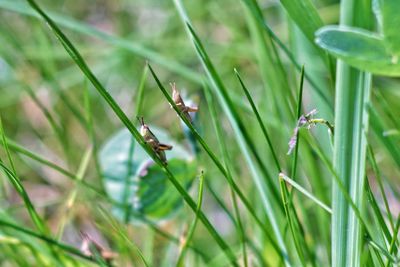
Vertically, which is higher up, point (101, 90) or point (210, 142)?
point (101, 90)

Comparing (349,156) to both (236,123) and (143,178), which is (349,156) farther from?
(143,178)

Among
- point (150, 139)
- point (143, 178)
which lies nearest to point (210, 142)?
point (143, 178)

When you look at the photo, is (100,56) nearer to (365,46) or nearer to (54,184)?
(54,184)

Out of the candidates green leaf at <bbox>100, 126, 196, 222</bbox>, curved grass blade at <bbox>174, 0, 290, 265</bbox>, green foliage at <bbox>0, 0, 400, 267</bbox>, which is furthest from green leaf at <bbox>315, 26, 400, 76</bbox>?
green leaf at <bbox>100, 126, 196, 222</bbox>

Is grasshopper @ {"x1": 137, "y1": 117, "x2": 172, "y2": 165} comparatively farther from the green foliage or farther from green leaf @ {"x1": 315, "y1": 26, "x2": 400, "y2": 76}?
green leaf @ {"x1": 315, "y1": 26, "x2": 400, "y2": 76}

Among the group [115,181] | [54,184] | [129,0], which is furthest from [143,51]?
[129,0]

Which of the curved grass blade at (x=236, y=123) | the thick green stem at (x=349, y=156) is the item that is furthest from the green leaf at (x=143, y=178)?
the thick green stem at (x=349, y=156)
